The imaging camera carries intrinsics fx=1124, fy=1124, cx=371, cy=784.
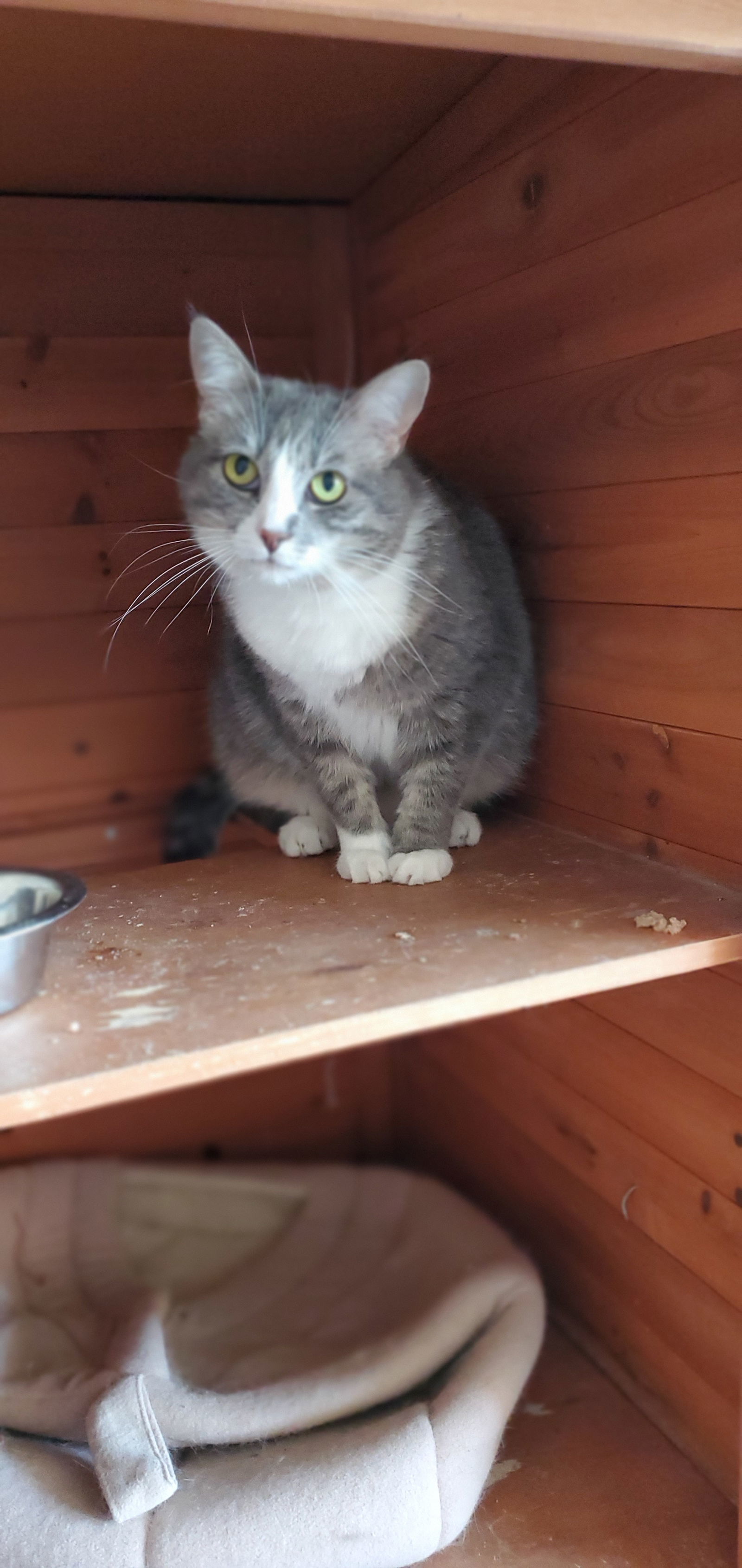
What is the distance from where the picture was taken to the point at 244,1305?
59.7 inches

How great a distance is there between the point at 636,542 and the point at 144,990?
2.14 feet

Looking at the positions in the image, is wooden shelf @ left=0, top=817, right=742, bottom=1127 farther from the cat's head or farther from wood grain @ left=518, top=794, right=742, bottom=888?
the cat's head

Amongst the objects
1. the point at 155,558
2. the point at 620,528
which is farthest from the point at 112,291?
the point at 620,528

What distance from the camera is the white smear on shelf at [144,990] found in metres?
0.92

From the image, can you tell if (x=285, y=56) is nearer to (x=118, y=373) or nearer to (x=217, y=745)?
(x=118, y=373)

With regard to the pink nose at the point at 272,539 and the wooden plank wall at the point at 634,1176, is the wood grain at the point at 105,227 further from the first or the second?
the wooden plank wall at the point at 634,1176

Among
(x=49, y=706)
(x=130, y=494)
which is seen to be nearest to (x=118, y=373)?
(x=130, y=494)

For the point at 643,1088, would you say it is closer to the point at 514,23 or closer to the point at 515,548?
the point at 515,548

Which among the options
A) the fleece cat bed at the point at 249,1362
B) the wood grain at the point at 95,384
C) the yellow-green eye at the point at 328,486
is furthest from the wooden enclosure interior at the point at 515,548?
the yellow-green eye at the point at 328,486

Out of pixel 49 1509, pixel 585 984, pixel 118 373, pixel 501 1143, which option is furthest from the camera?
pixel 501 1143

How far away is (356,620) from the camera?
3.77 feet

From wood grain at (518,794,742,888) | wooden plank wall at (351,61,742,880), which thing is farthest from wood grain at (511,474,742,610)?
wood grain at (518,794,742,888)

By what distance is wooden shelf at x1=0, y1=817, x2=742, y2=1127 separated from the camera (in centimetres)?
82

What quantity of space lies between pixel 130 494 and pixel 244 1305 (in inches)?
42.2
